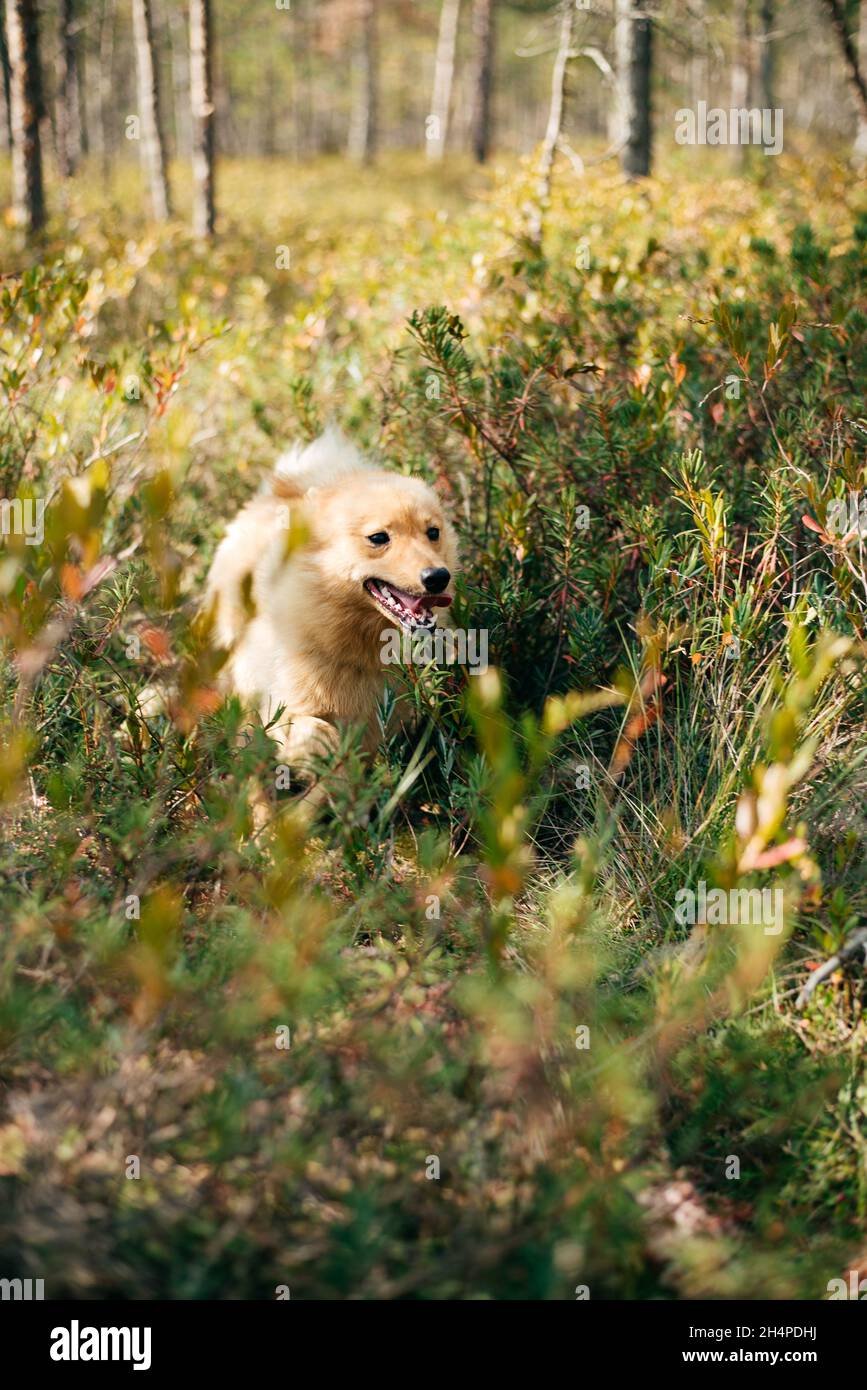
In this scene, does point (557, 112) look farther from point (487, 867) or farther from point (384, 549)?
point (487, 867)

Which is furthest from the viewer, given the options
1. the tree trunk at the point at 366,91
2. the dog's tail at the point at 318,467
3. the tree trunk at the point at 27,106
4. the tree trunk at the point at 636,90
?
the tree trunk at the point at 366,91

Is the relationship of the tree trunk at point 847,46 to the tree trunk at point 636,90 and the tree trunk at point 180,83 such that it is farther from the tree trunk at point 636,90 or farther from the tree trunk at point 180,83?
the tree trunk at point 180,83

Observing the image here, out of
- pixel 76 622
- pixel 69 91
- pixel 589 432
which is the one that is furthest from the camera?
pixel 69 91

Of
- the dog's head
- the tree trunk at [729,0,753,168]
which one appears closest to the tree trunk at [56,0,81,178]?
the tree trunk at [729,0,753,168]

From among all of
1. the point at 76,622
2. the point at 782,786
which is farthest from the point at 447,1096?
the point at 76,622

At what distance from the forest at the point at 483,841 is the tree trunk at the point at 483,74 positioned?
2227 centimetres

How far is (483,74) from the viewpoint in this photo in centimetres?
2542

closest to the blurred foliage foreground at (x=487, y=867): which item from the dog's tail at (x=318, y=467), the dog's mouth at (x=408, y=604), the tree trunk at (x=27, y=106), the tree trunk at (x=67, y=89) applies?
the dog's mouth at (x=408, y=604)

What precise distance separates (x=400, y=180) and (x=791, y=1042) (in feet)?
95.4

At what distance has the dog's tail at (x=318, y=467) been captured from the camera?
443cm
